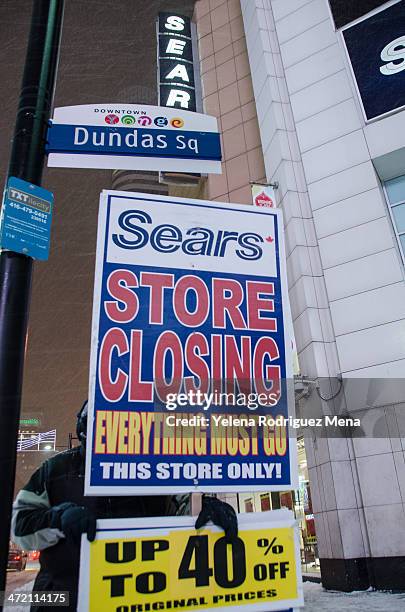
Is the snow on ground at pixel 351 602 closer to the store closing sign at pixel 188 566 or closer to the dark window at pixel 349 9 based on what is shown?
the store closing sign at pixel 188 566

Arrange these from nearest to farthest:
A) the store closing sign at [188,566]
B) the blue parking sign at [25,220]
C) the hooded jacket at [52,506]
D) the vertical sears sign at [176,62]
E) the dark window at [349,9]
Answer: the store closing sign at [188,566] → the hooded jacket at [52,506] → the blue parking sign at [25,220] → the dark window at [349,9] → the vertical sears sign at [176,62]

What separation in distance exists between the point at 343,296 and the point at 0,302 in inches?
338

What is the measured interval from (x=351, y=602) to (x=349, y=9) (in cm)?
1281

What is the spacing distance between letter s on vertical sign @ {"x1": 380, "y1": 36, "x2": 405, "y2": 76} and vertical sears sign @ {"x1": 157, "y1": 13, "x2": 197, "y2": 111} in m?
6.14

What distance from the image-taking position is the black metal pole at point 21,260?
217cm

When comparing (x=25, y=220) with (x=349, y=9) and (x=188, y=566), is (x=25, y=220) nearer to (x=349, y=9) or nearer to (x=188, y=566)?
(x=188, y=566)

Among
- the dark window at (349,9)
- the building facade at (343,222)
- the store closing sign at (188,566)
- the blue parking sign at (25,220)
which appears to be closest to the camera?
the store closing sign at (188,566)

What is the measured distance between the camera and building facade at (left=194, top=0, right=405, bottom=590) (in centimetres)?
859

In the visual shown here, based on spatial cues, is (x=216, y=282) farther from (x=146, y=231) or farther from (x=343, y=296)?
(x=343, y=296)

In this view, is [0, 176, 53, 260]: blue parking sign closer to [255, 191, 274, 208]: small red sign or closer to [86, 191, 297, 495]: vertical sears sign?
[86, 191, 297, 495]: vertical sears sign

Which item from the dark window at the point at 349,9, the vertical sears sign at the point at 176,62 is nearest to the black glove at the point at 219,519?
the dark window at the point at 349,9

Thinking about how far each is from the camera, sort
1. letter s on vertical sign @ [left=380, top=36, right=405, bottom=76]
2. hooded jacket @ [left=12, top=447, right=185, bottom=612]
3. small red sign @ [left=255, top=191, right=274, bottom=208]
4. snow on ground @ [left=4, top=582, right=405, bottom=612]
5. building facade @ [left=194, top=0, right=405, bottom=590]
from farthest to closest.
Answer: small red sign @ [left=255, top=191, right=274, bottom=208], letter s on vertical sign @ [left=380, top=36, right=405, bottom=76], building facade @ [left=194, top=0, right=405, bottom=590], snow on ground @ [left=4, top=582, right=405, bottom=612], hooded jacket @ [left=12, top=447, right=185, bottom=612]

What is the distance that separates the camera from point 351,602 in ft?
23.5

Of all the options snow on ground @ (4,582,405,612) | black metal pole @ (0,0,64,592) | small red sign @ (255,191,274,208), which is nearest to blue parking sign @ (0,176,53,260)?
black metal pole @ (0,0,64,592)
